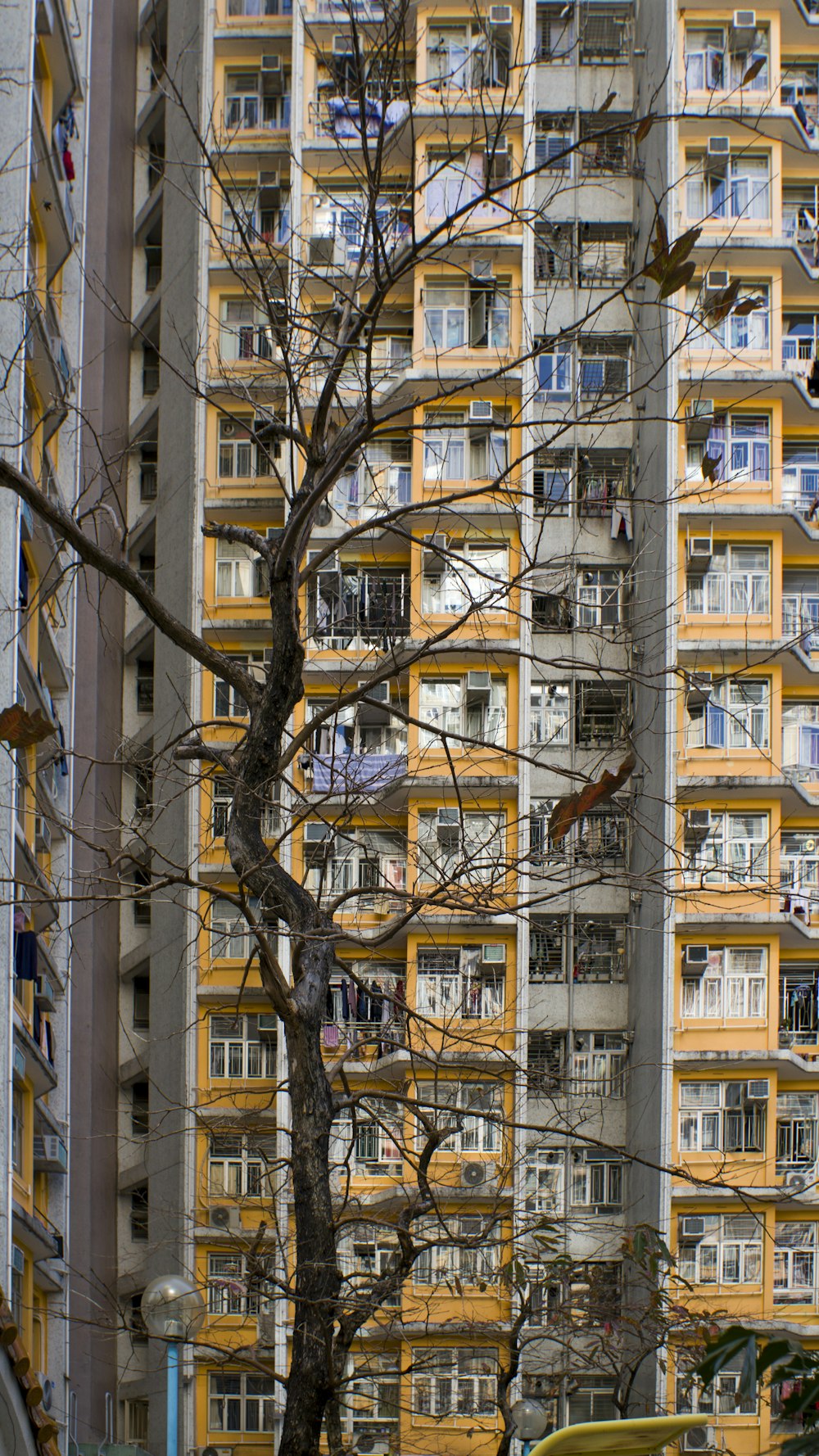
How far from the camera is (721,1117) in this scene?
66.7 feet

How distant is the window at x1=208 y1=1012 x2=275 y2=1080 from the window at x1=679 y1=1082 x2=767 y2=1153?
466 centimetres

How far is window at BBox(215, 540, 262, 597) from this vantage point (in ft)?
72.4

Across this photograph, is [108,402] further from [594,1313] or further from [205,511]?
[594,1313]

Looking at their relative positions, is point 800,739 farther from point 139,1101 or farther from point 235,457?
point 139,1101

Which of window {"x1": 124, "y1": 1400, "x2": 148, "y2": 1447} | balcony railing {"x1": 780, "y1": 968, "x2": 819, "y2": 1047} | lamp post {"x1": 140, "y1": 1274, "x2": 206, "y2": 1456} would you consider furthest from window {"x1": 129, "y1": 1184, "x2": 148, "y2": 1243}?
lamp post {"x1": 140, "y1": 1274, "x2": 206, "y2": 1456}

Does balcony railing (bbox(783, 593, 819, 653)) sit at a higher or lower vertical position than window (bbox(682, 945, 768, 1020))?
higher

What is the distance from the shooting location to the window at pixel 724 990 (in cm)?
2048

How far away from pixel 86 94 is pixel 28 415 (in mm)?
6801

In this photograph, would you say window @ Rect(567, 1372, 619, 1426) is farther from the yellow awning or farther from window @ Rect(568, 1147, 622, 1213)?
the yellow awning

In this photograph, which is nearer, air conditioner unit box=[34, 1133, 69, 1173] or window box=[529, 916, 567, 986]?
air conditioner unit box=[34, 1133, 69, 1173]

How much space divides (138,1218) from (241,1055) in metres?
3.42

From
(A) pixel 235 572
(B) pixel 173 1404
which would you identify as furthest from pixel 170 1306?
(A) pixel 235 572

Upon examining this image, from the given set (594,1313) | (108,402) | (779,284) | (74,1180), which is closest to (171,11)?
(108,402)

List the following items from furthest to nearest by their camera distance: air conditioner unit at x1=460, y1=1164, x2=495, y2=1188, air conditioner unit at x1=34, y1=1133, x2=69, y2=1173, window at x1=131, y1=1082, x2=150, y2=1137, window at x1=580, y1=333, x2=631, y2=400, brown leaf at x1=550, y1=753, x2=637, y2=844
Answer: window at x1=131, y1=1082, x2=150, y2=1137 → window at x1=580, y1=333, x2=631, y2=400 → air conditioner unit at x1=460, y1=1164, x2=495, y2=1188 → air conditioner unit at x1=34, y1=1133, x2=69, y2=1173 → brown leaf at x1=550, y1=753, x2=637, y2=844
